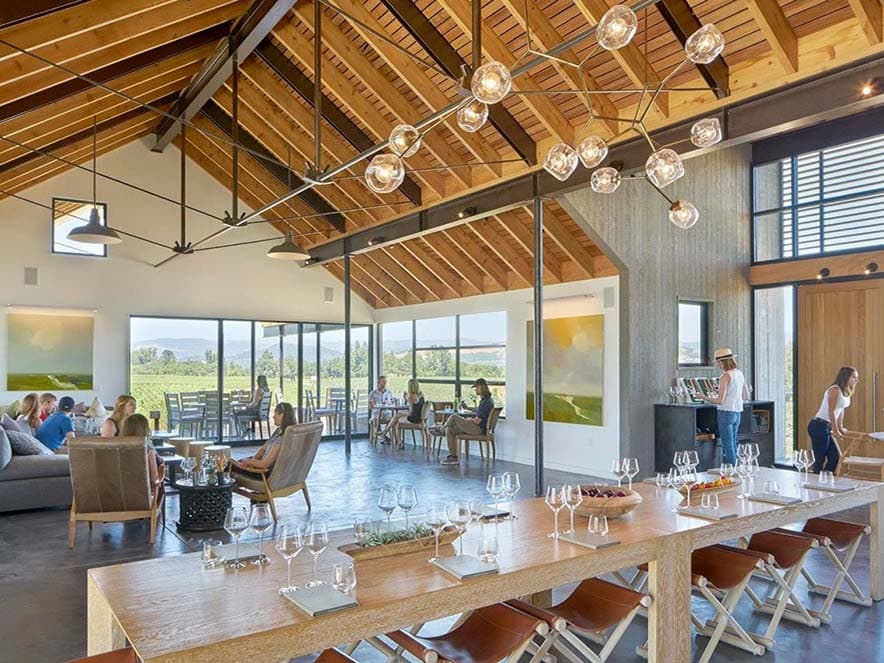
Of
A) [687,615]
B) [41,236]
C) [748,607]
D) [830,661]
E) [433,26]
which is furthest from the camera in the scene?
[41,236]

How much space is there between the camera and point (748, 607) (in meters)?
4.39

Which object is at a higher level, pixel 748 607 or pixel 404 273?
pixel 404 273

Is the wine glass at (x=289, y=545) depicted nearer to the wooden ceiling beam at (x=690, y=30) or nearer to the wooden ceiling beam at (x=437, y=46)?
the wooden ceiling beam at (x=690, y=30)

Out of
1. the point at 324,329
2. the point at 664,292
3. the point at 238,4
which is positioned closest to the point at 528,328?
the point at 664,292

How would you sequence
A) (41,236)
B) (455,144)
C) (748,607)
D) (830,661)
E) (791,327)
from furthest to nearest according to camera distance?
(41,236)
(791,327)
(455,144)
(748,607)
(830,661)

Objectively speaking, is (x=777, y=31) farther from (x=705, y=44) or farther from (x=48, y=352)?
(x=48, y=352)

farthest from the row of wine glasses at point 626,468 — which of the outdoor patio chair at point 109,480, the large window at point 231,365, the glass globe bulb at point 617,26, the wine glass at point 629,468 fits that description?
the large window at point 231,365

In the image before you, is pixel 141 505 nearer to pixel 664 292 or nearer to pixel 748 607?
pixel 748 607

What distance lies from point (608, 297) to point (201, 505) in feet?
19.2

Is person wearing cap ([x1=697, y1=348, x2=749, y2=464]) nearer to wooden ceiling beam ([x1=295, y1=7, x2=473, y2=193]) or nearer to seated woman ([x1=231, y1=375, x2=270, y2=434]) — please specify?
wooden ceiling beam ([x1=295, y1=7, x2=473, y2=193])

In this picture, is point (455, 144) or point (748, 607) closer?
point (748, 607)

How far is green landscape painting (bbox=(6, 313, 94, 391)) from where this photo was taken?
11078 mm

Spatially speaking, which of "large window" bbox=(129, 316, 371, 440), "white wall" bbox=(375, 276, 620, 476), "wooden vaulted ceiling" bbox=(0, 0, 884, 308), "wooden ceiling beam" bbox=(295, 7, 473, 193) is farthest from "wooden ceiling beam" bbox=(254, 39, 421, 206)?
"large window" bbox=(129, 316, 371, 440)

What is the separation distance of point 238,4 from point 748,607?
7.16 meters
